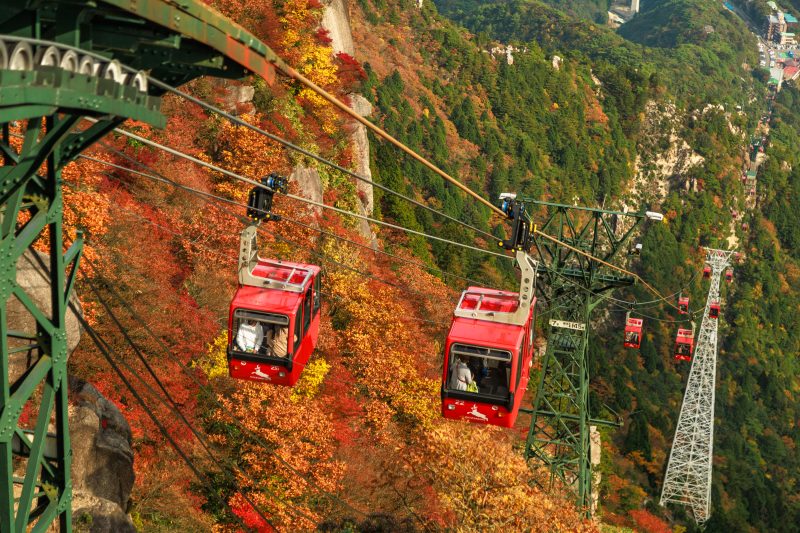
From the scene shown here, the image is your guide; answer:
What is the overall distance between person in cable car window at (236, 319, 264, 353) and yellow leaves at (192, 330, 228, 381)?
11457 millimetres

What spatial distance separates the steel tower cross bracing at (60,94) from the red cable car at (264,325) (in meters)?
6.42

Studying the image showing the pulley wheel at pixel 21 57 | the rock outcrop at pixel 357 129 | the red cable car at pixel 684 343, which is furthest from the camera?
the red cable car at pixel 684 343

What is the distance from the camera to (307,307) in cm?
1938

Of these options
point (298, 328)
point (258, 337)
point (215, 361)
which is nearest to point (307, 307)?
point (298, 328)

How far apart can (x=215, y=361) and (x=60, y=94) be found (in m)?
23.5

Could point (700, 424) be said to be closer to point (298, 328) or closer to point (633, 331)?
point (633, 331)

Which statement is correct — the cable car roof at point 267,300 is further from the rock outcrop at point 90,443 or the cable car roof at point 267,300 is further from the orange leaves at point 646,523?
the orange leaves at point 646,523

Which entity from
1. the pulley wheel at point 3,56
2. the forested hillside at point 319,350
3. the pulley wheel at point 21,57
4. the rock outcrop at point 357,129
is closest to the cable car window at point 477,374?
the forested hillside at point 319,350

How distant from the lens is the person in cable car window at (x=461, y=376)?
1838cm

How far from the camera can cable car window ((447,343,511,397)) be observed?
18.2 metres

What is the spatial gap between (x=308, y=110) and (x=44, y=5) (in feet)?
140

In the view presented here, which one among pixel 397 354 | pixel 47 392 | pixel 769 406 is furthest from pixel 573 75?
pixel 47 392

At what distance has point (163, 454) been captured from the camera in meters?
26.9

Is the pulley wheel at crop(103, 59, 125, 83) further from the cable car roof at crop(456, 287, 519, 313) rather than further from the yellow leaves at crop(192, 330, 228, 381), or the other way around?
the yellow leaves at crop(192, 330, 228, 381)
